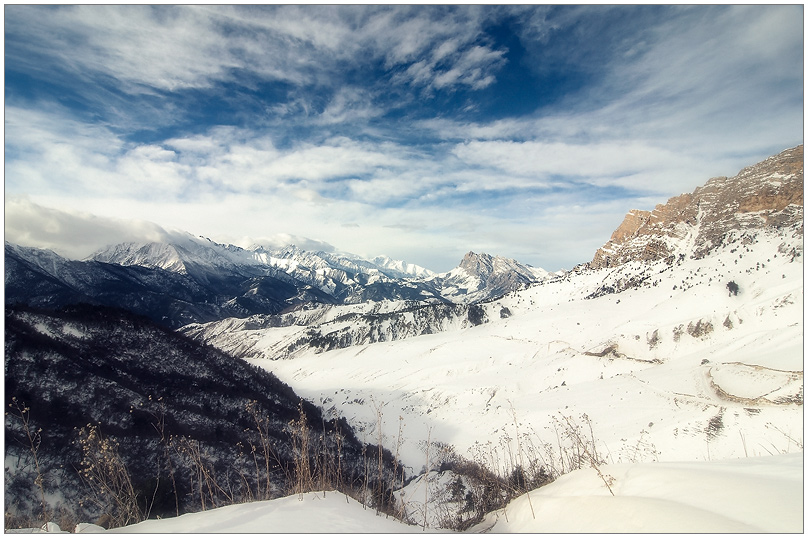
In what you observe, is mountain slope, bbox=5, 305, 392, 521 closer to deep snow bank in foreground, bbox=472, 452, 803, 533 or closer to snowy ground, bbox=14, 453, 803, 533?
snowy ground, bbox=14, 453, 803, 533

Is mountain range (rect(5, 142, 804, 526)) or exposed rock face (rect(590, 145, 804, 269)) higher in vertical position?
exposed rock face (rect(590, 145, 804, 269))

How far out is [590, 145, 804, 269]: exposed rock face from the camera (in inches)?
3305

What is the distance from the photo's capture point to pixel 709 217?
12238cm

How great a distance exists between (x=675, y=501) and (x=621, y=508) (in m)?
0.58

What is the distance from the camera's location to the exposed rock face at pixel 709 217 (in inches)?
3305

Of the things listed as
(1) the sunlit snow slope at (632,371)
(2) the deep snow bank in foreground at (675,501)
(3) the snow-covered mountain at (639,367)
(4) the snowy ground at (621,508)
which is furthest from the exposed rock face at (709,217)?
(4) the snowy ground at (621,508)

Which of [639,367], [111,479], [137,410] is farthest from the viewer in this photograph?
[639,367]

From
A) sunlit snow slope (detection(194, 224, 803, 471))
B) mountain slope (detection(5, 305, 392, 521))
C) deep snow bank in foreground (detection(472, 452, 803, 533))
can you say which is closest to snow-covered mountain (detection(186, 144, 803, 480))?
sunlit snow slope (detection(194, 224, 803, 471))

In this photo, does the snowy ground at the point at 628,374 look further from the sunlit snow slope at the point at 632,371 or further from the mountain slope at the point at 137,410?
the mountain slope at the point at 137,410

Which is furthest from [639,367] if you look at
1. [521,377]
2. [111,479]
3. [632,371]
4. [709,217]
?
[709,217]

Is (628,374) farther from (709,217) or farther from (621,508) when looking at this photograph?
(709,217)

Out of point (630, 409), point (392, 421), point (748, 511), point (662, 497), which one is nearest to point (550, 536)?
point (662, 497)

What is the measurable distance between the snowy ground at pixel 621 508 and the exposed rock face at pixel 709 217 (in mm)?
84905

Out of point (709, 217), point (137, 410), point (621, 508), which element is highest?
point (709, 217)
